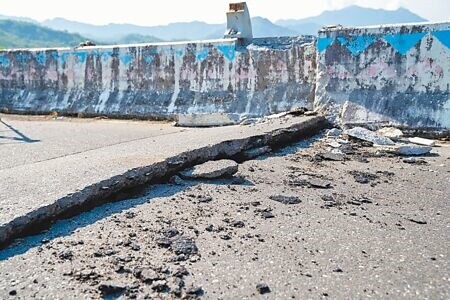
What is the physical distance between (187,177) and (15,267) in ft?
6.56

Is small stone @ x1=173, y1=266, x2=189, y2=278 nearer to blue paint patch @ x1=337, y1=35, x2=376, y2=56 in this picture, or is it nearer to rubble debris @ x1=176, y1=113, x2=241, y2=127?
rubble debris @ x1=176, y1=113, x2=241, y2=127

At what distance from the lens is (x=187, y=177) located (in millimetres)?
4449

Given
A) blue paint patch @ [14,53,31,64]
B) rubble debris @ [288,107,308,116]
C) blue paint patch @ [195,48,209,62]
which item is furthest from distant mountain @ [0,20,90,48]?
rubble debris @ [288,107,308,116]

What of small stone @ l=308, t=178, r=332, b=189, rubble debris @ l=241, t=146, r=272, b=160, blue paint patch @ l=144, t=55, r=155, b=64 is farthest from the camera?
blue paint patch @ l=144, t=55, r=155, b=64

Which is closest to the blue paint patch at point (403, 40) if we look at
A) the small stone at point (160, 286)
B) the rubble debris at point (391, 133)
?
the rubble debris at point (391, 133)

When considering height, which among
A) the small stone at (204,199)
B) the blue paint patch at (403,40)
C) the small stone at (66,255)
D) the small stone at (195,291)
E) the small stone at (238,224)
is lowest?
the small stone at (195,291)

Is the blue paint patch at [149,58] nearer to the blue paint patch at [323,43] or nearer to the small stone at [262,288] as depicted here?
the blue paint patch at [323,43]

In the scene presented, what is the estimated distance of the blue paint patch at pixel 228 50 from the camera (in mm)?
9310

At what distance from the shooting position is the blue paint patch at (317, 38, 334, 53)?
8141 millimetres

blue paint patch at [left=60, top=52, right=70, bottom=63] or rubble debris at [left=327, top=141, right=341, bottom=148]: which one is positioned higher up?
blue paint patch at [left=60, top=52, right=70, bottom=63]

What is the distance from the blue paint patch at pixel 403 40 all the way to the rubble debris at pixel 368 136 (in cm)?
171

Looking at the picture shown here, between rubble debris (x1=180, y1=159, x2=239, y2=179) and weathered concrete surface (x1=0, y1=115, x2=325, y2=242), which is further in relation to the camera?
rubble debris (x1=180, y1=159, x2=239, y2=179)

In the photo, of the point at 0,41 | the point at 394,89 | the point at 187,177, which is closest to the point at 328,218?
the point at 187,177

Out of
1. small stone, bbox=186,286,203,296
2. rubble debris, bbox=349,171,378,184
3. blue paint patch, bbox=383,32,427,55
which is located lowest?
rubble debris, bbox=349,171,378,184
